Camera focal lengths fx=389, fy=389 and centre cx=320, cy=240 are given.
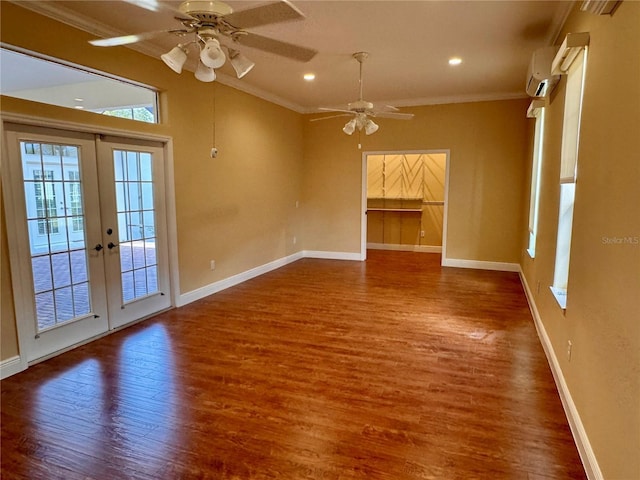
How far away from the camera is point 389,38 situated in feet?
12.6

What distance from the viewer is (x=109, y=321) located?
12.8 feet

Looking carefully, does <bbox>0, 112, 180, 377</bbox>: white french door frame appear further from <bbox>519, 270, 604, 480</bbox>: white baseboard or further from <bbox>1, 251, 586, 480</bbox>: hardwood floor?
<bbox>519, 270, 604, 480</bbox>: white baseboard

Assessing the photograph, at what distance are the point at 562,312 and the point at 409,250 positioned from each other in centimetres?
615

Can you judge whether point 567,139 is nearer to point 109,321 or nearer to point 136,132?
point 136,132

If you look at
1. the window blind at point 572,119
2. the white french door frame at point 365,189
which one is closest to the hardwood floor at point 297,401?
the window blind at point 572,119

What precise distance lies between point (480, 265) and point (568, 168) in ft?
13.8

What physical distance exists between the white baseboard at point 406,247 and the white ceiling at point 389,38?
144 inches

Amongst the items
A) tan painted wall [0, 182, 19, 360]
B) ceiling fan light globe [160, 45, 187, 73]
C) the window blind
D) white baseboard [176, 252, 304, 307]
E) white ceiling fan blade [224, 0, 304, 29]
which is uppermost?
white ceiling fan blade [224, 0, 304, 29]

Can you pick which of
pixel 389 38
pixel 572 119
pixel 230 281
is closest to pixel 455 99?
pixel 389 38

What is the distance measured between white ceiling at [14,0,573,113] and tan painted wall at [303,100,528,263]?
641 millimetres

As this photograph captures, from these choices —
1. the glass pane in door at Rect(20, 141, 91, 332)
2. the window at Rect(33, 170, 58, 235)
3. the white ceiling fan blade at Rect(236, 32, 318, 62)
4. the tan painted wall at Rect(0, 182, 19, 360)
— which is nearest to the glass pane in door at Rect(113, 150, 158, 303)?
the glass pane in door at Rect(20, 141, 91, 332)

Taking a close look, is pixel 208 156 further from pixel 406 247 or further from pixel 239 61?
pixel 406 247

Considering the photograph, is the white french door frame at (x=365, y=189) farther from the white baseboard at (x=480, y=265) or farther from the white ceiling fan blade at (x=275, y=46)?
the white ceiling fan blade at (x=275, y=46)

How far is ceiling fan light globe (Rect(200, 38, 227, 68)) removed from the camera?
6.99 ft
